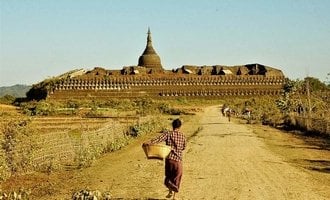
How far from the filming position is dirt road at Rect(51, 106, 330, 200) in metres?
12.1

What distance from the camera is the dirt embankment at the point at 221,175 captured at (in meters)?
12.2

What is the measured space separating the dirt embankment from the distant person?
0.62m

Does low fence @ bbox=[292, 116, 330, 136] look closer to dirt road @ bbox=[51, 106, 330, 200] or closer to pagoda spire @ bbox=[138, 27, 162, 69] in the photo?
Answer: dirt road @ bbox=[51, 106, 330, 200]

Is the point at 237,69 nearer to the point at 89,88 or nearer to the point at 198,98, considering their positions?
the point at 198,98

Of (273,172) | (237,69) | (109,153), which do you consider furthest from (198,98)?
(273,172)

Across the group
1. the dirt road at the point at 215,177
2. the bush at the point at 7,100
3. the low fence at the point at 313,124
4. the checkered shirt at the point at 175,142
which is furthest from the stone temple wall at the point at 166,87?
the checkered shirt at the point at 175,142

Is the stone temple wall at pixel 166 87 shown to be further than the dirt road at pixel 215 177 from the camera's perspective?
Yes

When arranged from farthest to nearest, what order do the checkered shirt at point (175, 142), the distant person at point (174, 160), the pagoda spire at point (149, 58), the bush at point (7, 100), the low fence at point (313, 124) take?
the pagoda spire at point (149, 58)
the bush at point (7, 100)
the low fence at point (313, 124)
the checkered shirt at point (175, 142)
the distant person at point (174, 160)

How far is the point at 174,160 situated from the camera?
1112cm

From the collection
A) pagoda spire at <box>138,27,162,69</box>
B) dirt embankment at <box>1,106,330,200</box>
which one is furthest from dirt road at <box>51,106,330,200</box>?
pagoda spire at <box>138,27,162,69</box>

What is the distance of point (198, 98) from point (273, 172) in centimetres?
7488

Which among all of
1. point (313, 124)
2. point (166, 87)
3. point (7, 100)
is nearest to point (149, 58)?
point (166, 87)

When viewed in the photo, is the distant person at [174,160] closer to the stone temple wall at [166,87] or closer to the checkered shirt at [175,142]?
the checkered shirt at [175,142]

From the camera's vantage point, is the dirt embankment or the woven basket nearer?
the woven basket
